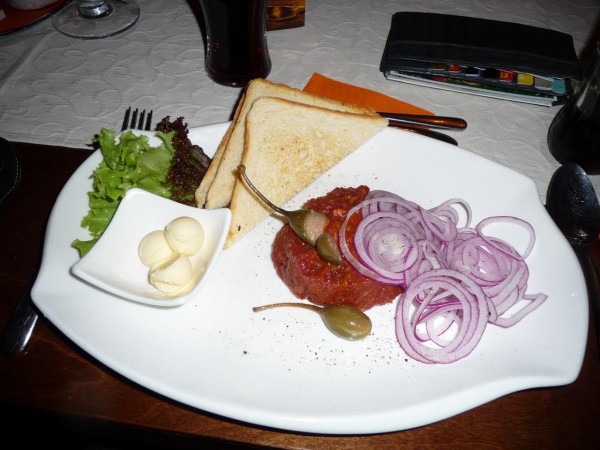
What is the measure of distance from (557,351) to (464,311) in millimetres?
337

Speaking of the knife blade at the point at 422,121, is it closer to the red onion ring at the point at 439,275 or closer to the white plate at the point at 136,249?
the red onion ring at the point at 439,275

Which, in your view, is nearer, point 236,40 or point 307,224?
point 307,224

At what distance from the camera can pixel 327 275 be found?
1774 millimetres

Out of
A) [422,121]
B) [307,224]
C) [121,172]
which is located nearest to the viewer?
[307,224]

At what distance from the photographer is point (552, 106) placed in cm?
277

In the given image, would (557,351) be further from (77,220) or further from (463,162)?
(77,220)

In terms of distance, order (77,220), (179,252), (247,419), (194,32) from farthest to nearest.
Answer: (194,32)
(77,220)
(179,252)
(247,419)

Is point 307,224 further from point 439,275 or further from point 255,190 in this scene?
point 439,275

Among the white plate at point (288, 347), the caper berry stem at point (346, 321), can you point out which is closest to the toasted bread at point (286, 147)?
the white plate at point (288, 347)

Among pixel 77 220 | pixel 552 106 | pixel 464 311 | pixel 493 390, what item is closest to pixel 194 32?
pixel 77 220

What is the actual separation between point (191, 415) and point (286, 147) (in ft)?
4.01

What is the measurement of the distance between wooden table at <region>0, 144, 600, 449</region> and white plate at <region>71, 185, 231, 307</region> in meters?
0.31

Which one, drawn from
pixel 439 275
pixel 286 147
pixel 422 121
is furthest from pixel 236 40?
pixel 439 275

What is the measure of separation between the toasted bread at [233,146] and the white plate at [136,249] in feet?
0.47
